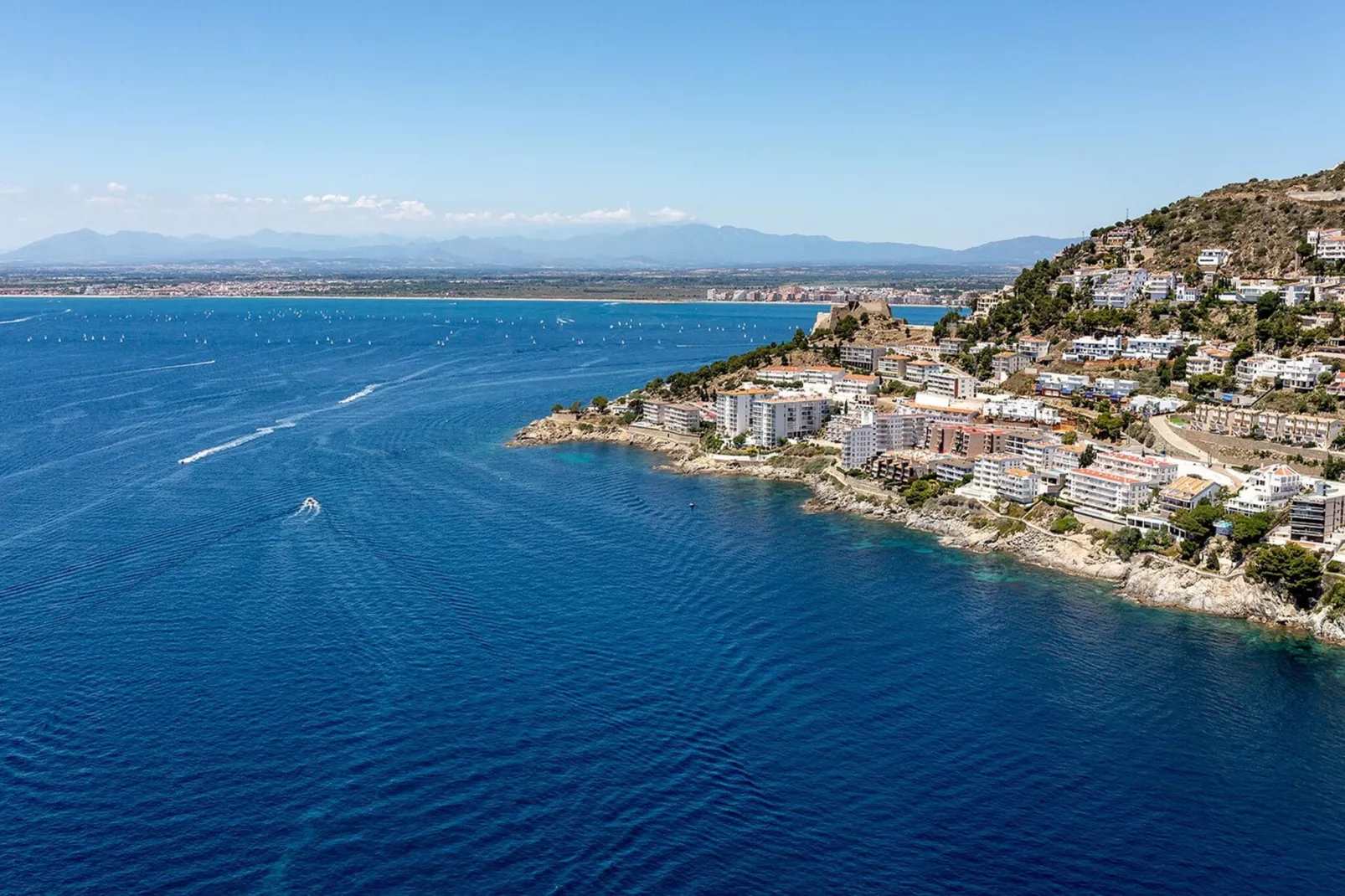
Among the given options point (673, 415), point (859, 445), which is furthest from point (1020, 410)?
point (673, 415)

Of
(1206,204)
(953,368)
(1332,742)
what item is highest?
(1206,204)

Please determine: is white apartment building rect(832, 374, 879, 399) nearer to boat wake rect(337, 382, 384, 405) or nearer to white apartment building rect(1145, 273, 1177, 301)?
white apartment building rect(1145, 273, 1177, 301)

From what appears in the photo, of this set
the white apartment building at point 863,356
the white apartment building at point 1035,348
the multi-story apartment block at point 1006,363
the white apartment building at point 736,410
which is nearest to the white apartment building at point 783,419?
the white apartment building at point 736,410

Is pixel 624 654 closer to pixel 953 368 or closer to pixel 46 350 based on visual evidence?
pixel 953 368

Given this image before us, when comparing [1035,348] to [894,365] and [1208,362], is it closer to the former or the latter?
[894,365]

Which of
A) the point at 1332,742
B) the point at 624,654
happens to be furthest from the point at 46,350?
the point at 1332,742

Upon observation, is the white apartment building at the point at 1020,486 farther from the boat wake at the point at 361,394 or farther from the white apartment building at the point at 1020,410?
the boat wake at the point at 361,394
